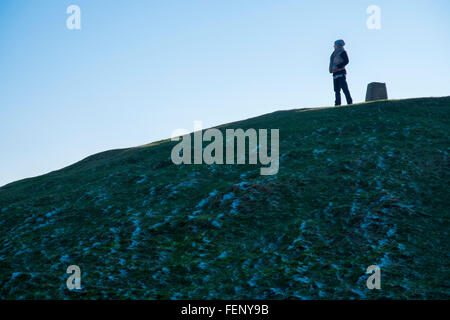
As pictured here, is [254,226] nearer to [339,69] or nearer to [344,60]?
[339,69]

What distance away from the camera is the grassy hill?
36.8 feet

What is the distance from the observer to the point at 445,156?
18.6 m

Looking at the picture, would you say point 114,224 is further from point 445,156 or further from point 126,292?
point 445,156

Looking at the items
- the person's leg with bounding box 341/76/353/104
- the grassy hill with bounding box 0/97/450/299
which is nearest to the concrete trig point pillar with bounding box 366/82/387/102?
the person's leg with bounding box 341/76/353/104

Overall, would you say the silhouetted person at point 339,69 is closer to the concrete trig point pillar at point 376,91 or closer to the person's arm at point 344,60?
the person's arm at point 344,60

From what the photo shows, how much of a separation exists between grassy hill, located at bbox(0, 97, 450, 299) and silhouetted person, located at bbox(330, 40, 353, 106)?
9.00 metres

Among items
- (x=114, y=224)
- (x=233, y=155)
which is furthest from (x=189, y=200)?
(x=233, y=155)

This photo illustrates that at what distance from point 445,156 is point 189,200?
1157cm

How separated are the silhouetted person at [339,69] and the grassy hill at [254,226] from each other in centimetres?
900

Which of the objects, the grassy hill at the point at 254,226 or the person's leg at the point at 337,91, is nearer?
the grassy hill at the point at 254,226

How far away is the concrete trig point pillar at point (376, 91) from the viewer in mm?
34062

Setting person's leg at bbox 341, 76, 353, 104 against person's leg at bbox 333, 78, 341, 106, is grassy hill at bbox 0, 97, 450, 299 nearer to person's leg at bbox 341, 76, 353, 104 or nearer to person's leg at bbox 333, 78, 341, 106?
person's leg at bbox 341, 76, 353, 104

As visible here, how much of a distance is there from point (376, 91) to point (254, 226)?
24166 mm

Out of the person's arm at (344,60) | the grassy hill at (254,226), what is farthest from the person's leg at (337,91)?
the grassy hill at (254,226)
